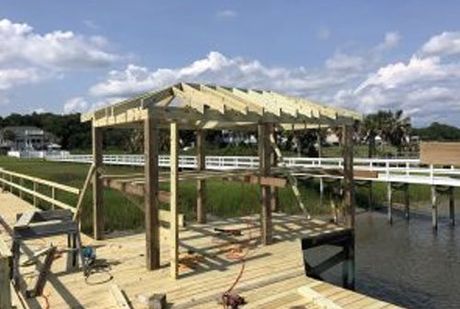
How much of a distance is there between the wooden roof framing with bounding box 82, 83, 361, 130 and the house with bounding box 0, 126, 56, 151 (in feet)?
388

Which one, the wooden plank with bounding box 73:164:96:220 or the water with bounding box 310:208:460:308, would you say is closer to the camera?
the wooden plank with bounding box 73:164:96:220

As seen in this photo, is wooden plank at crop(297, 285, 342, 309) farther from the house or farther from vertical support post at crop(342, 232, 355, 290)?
the house

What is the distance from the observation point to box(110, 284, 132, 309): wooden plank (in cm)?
768

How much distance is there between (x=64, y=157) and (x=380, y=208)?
45485 millimetres

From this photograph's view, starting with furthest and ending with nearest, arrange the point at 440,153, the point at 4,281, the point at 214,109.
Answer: the point at 214,109 → the point at 4,281 → the point at 440,153

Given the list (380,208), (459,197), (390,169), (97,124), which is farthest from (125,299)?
(459,197)

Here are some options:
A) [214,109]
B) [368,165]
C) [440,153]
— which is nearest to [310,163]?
[368,165]

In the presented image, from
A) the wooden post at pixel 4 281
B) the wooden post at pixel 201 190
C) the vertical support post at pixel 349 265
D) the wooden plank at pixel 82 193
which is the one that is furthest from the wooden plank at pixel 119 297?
the vertical support post at pixel 349 265

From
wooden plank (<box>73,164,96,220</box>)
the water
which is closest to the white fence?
the water

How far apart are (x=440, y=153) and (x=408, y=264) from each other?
55.6ft

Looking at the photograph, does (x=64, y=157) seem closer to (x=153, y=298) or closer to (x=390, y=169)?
(x=390, y=169)

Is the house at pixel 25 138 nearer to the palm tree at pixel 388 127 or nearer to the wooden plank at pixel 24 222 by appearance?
the palm tree at pixel 388 127

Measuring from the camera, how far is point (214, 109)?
9.99m

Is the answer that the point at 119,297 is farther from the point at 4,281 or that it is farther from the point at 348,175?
the point at 348,175
